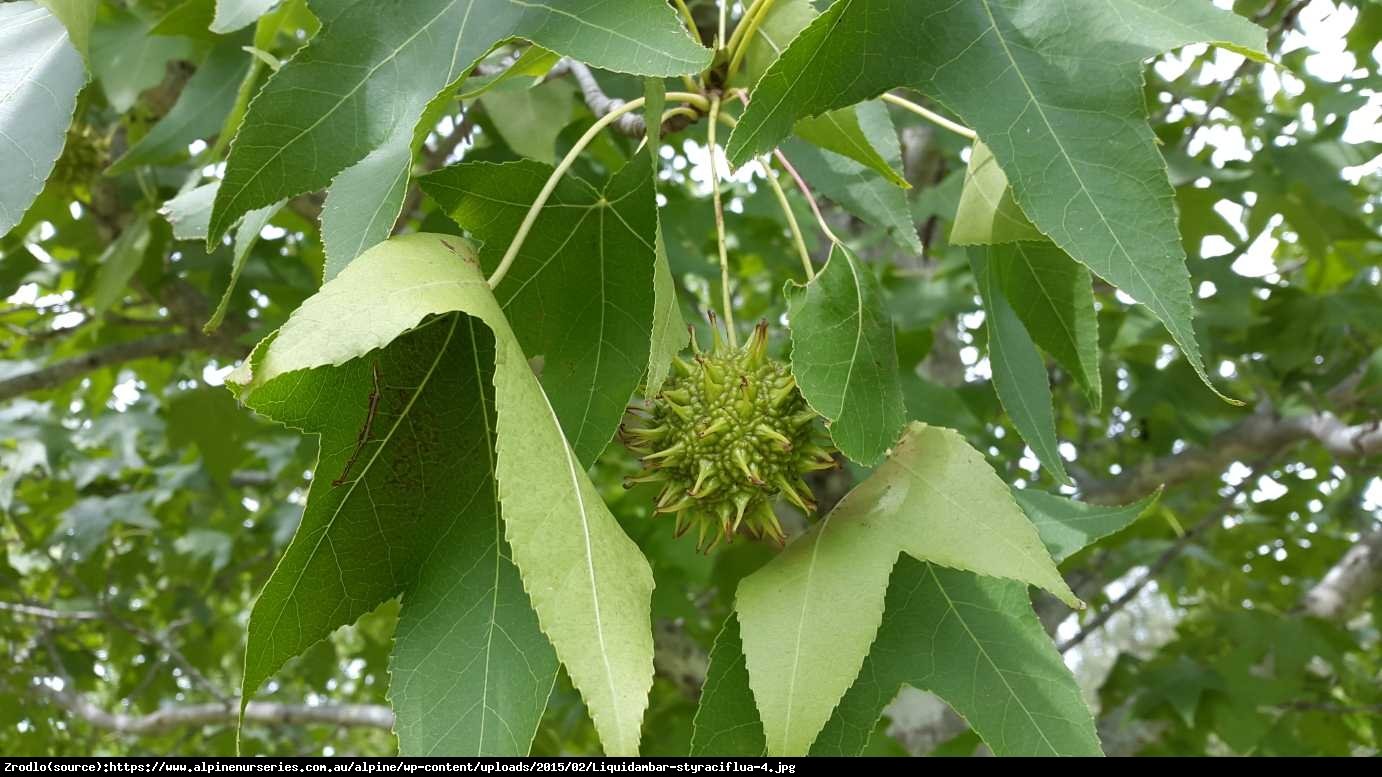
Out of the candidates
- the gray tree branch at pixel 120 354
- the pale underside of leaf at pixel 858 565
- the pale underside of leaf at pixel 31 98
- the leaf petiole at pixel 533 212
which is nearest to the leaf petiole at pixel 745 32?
the leaf petiole at pixel 533 212

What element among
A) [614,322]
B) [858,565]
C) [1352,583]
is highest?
[614,322]

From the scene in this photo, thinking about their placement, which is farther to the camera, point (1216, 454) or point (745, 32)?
point (1216, 454)

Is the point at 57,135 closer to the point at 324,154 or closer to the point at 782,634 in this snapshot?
the point at 324,154

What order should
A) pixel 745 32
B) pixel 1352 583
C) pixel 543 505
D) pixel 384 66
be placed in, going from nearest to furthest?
pixel 543 505 < pixel 384 66 < pixel 745 32 < pixel 1352 583

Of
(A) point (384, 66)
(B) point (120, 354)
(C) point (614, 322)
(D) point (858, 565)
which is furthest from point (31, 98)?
(B) point (120, 354)


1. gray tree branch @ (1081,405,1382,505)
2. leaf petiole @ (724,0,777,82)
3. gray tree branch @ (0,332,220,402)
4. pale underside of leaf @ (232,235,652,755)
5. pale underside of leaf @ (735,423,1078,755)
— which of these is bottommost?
gray tree branch @ (1081,405,1382,505)

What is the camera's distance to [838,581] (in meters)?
1.14

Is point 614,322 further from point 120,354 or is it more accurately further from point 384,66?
point 120,354

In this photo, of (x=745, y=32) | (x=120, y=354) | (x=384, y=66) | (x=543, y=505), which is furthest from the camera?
(x=120, y=354)

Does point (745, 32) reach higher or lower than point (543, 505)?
higher

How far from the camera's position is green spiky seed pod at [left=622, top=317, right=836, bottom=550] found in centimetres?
123

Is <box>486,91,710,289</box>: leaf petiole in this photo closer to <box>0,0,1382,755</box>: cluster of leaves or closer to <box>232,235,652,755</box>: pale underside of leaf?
<box>0,0,1382,755</box>: cluster of leaves

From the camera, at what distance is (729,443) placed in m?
1.23

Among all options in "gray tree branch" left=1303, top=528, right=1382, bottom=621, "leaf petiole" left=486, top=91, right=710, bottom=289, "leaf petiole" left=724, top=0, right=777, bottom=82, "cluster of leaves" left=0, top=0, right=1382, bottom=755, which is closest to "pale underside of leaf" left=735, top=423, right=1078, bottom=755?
"cluster of leaves" left=0, top=0, right=1382, bottom=755
